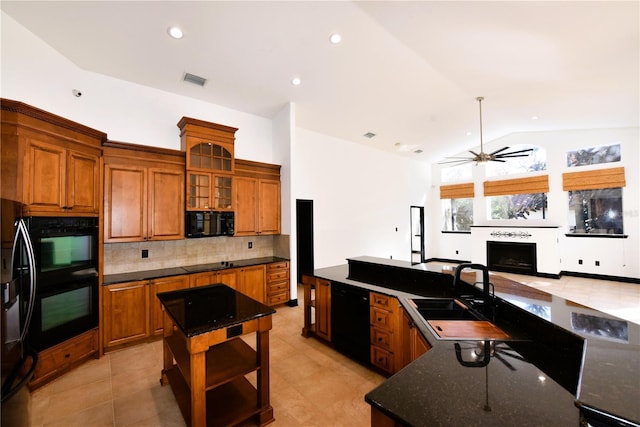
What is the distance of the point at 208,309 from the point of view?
2160 mm

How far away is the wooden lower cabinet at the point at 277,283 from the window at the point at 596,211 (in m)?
7.26

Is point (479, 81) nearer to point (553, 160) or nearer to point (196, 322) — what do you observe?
point (553, 160)

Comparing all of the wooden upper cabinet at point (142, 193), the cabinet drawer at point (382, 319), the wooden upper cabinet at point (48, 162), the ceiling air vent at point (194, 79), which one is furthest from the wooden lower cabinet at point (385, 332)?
the ceiling air vent at point (194, 79)

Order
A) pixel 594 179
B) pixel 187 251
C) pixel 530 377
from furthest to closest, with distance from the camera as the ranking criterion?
pixel 594 179 → pixel 187 251 → pixel 530 377

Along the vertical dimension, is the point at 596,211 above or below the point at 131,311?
above

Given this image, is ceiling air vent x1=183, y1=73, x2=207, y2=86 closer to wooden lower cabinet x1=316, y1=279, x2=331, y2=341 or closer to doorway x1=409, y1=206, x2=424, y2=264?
wooden lower cabinet x1=316, y1=279, x2=331, y2=341

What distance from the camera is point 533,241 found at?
22.4 ft

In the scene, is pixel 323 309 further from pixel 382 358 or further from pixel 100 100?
pixel 100 100

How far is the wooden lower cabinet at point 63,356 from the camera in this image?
2.46m

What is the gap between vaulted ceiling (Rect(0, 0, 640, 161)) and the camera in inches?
A: 108

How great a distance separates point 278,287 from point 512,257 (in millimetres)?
6495

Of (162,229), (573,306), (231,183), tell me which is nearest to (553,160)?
(573,306)

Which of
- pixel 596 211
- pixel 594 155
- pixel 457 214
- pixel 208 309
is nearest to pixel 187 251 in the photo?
pixel 208 309

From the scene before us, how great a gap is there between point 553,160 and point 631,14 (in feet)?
17.2
